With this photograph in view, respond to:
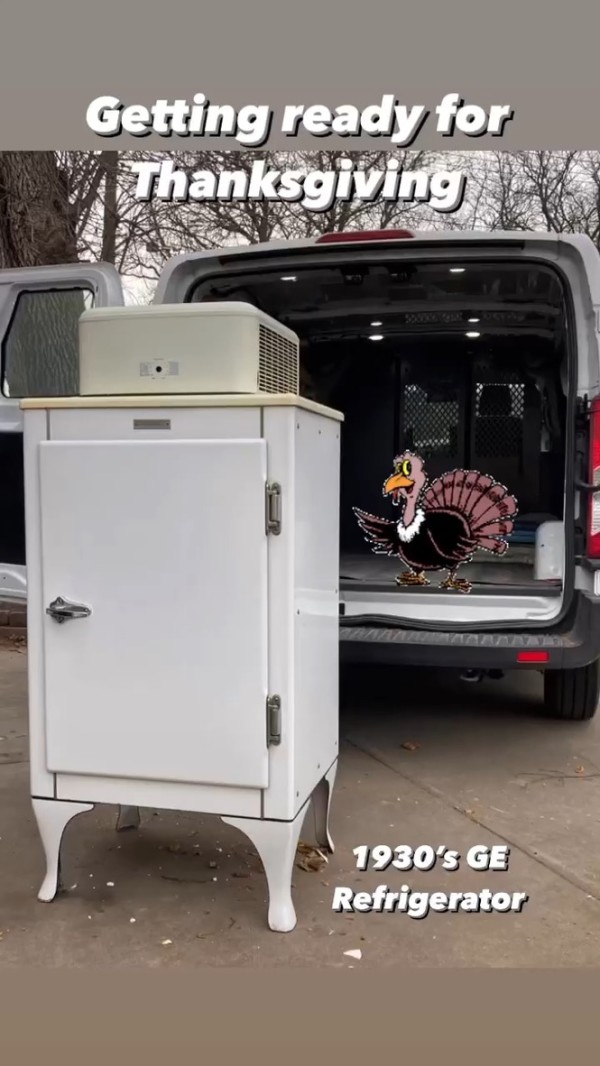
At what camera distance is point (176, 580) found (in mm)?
2715

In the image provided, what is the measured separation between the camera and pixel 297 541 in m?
2.71

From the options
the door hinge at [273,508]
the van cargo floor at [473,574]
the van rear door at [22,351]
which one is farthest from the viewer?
the van rear door at [22,351]

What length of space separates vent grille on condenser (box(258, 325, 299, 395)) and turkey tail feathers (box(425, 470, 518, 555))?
2341 millimetres

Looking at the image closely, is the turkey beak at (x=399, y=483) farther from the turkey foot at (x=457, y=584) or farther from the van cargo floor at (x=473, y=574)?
the turkey foot at (x=457, y=584)

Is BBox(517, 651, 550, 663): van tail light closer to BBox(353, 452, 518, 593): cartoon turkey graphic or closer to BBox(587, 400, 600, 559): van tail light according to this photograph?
BBox(587, 400, 600, 559): van tail light

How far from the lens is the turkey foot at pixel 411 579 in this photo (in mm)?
4724

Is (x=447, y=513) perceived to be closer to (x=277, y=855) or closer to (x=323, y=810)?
(x=323, y=810)

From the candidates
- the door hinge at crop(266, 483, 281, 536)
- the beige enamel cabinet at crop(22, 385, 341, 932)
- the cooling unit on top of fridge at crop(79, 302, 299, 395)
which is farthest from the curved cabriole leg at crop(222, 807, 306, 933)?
the cooling unit on top of fridge at crop(79, 302, 299, 395)

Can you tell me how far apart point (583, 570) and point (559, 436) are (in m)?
2.88

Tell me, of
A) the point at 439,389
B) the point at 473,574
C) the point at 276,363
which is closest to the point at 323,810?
the point at 276,363

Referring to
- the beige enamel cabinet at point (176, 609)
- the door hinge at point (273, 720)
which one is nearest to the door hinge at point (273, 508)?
the beige enamel cabinet at point (176, 609)

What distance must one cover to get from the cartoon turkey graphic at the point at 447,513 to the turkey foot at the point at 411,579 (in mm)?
287

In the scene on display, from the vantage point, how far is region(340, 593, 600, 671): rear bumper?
388 centimetres

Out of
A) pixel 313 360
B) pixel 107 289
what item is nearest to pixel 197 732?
pixel 107 289
